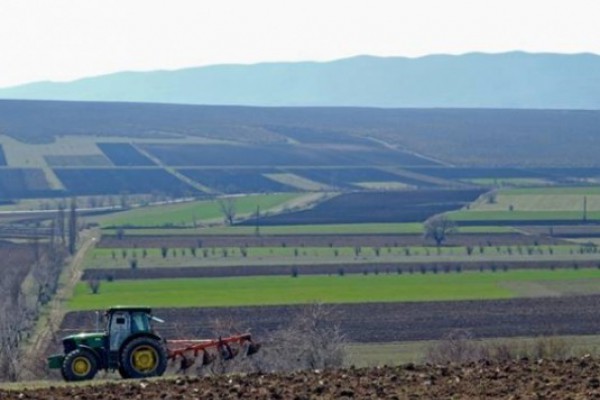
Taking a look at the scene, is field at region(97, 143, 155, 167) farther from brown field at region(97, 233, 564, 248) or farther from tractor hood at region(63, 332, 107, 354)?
tractor hood at region(63, 332, 107, 354)

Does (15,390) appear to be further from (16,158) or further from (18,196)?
(16,158)

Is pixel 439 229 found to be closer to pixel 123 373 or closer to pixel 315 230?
pixel 315 230

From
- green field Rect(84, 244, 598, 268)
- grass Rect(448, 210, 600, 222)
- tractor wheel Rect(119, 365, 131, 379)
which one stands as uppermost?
grass Rect(448, 210, 600, 222)

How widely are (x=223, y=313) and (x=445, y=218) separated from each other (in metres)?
37.1

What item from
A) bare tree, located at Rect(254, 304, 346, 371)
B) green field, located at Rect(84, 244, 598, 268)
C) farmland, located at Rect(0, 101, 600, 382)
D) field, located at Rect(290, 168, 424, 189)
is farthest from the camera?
field, located at Rect(290, 168, 424, 189)

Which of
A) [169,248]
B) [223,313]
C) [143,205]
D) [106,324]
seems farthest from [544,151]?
[106,324]

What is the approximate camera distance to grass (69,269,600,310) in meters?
47.8

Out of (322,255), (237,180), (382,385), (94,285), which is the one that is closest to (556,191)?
(237,180)

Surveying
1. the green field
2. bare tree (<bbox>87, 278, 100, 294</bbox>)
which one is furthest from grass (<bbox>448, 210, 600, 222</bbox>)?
bare tree (<bbox>87, 278, 100, 294</bbox>)

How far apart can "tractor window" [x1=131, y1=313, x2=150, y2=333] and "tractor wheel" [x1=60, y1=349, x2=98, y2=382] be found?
0.67 metres

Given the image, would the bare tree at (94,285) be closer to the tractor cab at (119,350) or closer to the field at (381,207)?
the field at (381,207)

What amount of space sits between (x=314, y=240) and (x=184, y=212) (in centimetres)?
1753

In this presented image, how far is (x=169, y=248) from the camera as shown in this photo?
66.5 m

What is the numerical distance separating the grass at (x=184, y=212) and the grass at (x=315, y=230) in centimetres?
365
